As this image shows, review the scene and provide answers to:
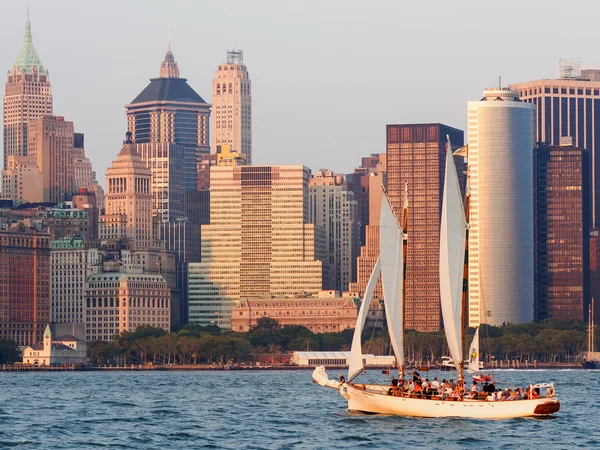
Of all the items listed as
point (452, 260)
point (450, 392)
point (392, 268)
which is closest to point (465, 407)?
point (450, 392)

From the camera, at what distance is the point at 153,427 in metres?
139

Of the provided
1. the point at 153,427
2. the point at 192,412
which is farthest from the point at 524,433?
the point at 192,412

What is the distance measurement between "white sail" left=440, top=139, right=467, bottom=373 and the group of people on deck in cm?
547

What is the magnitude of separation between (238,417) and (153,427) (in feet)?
43.7

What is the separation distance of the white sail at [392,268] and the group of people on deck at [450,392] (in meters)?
6.30

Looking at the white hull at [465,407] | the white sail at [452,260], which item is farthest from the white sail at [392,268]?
the white hull at [465,407]

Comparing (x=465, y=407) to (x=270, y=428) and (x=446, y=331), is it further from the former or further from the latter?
(x=270, y=428)

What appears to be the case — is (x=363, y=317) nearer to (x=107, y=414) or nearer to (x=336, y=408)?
(x=336, y=408)

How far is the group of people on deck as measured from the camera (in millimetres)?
131750

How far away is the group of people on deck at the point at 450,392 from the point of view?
13175 centimetres

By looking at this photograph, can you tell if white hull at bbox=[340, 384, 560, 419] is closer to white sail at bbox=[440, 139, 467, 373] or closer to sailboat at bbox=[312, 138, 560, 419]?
sailboat at bbox=[312, 138, 560, 419]

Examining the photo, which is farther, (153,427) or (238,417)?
(238,417)

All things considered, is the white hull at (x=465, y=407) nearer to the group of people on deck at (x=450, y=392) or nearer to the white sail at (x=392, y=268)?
the group of people on deck at (x=450, y=392)

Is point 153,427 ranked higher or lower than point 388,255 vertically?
lower
